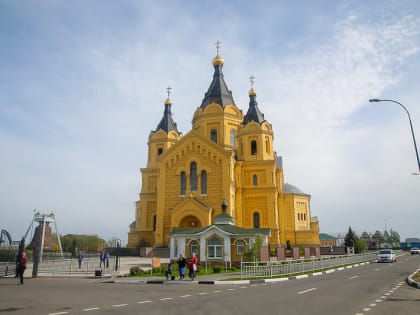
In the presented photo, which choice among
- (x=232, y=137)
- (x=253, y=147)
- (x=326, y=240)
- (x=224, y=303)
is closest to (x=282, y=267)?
(x=224, y=303)

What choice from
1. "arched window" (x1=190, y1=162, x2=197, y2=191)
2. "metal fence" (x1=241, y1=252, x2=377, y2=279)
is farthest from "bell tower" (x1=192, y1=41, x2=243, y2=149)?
"metal fence" (x1=241, y1=252, x2=377, y2=279)

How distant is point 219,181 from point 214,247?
39.8 feet

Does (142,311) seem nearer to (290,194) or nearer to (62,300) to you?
(62,300)

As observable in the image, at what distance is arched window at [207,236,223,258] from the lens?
26.5m

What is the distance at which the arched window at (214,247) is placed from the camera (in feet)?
86.8

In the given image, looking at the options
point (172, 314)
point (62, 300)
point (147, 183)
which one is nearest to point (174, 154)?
point (147, 183)

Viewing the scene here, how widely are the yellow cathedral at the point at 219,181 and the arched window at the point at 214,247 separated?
11.3ft

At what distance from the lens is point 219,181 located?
38.0 metres

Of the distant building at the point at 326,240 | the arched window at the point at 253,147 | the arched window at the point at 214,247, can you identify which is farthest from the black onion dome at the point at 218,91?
the distant building at the point at 326,240

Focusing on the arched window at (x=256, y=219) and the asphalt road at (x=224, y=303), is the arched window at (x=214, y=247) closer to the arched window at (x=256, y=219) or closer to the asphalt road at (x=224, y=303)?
the asphalt road at (x=224, y=303)

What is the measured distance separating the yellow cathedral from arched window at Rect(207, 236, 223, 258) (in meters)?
3.45

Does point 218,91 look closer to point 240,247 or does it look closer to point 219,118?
point 219,118

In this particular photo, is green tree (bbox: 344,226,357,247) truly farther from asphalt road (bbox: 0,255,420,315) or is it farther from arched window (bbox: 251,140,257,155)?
asphalt road (bbox: 0,255,420,315)

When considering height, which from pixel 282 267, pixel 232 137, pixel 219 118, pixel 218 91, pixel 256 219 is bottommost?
pixel 282 267
